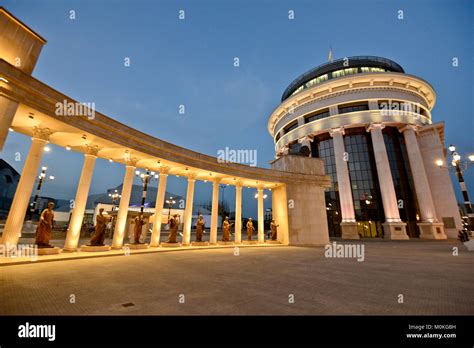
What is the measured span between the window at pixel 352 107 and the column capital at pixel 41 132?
3997cm

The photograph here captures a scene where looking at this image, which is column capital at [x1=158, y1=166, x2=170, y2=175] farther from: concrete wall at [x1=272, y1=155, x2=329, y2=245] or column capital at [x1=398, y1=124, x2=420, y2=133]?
column capital at [x1=398, y1=124, x2=420, y2=133]

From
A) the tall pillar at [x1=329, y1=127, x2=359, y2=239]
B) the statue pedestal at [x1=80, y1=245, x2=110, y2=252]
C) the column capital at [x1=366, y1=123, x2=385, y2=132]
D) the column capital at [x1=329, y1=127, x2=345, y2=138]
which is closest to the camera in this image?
the statue pedestal at [x1=80, y1=245, x2=110, y2=252]

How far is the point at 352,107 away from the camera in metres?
35.7

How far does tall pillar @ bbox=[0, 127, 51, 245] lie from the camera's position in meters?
9.16

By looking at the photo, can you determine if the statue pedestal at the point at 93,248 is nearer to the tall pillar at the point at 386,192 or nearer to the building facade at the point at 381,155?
the building facade at the point at 381,155

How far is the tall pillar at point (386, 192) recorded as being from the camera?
2877 cm

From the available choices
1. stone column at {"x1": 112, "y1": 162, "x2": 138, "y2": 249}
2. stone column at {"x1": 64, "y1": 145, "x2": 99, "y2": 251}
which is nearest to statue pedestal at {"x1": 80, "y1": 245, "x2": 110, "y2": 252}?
stone column at {"x1": 64, "y1": 145, "x2": 99, "y2": 251}

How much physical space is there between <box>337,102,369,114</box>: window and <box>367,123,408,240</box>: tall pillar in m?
4.00

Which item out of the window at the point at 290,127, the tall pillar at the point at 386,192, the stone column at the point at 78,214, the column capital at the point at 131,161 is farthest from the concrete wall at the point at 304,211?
the window at the point at 290,127

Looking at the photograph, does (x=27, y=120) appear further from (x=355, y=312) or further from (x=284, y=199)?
(x=284, y=199)

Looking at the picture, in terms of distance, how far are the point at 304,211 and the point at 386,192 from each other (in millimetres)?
19084
